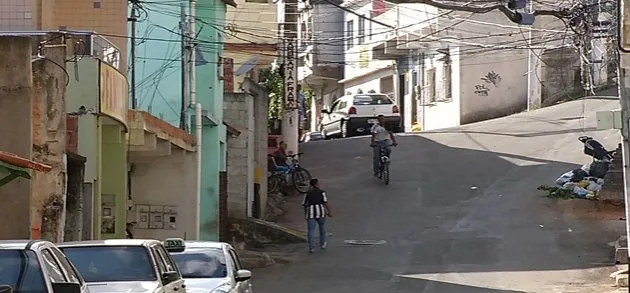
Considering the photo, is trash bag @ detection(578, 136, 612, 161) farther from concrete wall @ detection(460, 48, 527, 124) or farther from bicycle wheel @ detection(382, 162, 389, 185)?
concrete wall @ detection(460, 48, 527, 124)

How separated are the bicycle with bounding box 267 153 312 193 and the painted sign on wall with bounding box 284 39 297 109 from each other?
3.46m

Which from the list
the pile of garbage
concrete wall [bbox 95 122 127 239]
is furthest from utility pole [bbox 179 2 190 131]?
the pile of garbage

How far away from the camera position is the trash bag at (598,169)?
1216 inches

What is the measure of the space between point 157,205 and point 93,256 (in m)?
15.4

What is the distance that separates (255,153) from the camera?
32.8 metres

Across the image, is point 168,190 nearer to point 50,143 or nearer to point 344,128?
point 50,143

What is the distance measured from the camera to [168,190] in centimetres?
2728

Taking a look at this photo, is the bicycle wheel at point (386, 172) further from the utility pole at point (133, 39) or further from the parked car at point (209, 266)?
the parked car at point (209, 266)

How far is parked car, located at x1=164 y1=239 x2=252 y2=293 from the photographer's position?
15.0 meters

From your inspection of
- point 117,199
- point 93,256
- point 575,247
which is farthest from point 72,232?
point 575,247

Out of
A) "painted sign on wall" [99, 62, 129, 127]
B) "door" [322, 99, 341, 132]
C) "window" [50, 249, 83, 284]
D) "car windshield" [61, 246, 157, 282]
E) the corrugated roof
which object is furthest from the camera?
"door" [322, 99, 341, 132]

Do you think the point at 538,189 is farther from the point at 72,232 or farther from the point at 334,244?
the point at 72,232

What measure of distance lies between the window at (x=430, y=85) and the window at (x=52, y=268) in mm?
42212

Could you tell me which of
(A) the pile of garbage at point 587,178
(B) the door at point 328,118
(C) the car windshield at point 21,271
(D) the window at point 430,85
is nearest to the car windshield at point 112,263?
(C) the car windshield at point 21,271
